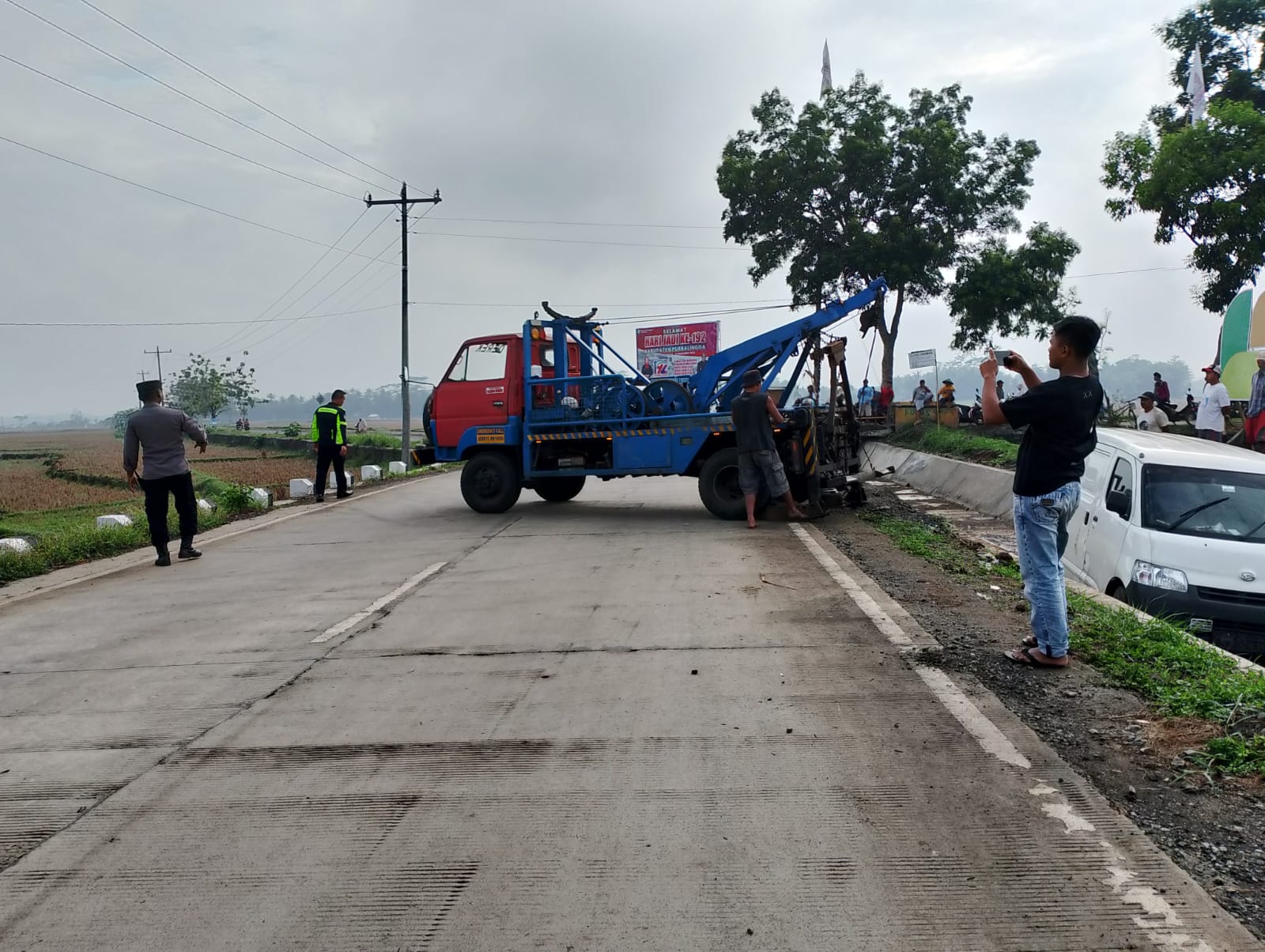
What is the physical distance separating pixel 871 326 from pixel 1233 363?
8.36 meters

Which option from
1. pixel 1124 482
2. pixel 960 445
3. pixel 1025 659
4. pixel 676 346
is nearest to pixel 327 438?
pixel 960 445

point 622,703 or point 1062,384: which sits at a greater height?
point 1062,384

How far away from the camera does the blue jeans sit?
204 inches

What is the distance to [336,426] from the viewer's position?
16047 millimetres

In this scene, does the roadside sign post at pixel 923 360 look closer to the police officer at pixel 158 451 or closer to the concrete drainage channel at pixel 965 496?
the concrete drainage channel at pixel 965 496

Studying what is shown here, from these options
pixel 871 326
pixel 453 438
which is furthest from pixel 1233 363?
pixel 453 438

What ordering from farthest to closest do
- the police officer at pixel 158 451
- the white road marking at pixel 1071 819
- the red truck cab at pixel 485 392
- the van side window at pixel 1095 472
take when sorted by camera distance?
the red truck cab at pixel 485 392 < the police officer at pixel 158 451 < the van side window at pixel 1095 472 < the white road marking at pixel 1071 819

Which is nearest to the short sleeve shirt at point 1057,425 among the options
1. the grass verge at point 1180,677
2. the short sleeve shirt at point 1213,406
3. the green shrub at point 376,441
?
the grass verge at point 1180,677

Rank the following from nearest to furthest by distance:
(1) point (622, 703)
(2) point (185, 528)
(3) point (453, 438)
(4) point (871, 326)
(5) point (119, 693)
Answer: (1) point (622, 703) → (5) point (119, 693) → (2) point (185, 528) → (4) point (871, 326) → (3) point (453, 438)

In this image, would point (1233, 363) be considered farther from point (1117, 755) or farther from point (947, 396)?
point (1117, 755)

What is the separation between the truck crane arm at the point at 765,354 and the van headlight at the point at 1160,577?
5943 mm

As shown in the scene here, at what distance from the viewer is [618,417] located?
13.2 meters

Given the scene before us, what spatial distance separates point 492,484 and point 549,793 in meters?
10.2

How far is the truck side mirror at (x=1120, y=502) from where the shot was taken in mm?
7652
